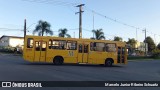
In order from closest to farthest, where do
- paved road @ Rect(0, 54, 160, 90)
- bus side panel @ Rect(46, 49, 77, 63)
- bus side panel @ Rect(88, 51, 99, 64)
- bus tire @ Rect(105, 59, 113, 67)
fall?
paved road @ Rect(0, 54, 160, 90), bus side panel @ Rect(46, 49, 77, 63), bus side panel @ Rect(88, 51, 99, 64), bus tire @ Rect(105, 59, 113, 67)

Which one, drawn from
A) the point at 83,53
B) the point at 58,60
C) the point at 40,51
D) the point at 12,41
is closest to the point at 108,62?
the point at 83,53

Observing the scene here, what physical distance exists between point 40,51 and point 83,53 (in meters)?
4.26

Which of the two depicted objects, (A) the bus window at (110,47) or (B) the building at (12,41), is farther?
(B) the building at (12,41)

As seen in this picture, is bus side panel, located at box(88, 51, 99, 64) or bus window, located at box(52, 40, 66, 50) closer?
bus window, located at box(52, 40, 66, 50)

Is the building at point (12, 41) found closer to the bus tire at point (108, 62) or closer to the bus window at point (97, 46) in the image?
the bus tire at point (108, 62)

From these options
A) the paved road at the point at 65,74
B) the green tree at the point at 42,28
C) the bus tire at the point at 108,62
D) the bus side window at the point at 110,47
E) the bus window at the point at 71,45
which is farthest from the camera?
the green tree at the point at 42,28

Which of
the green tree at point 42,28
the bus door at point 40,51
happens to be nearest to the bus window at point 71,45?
the bus door at point 40,51

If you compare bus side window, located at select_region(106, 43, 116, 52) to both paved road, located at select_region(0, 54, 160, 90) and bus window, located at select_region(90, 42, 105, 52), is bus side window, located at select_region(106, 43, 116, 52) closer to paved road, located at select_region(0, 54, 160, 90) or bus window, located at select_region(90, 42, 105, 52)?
bus window, located at select_region(90, 42, 105, 52)

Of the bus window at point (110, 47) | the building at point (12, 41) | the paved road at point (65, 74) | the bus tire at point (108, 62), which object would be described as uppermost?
the building at point (12, 41)

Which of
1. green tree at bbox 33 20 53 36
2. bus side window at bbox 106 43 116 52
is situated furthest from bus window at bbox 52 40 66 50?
green tree at bbox 33 20 53 36

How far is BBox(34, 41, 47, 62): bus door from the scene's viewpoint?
2616 centimetres

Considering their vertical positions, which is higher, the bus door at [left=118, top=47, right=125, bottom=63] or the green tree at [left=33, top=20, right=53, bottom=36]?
the green tree at [left=33, top=20, right=53, bottom=36]

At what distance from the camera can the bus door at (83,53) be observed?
91.4 ft

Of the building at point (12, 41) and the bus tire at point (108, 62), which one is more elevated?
the building at point (12, 41)
